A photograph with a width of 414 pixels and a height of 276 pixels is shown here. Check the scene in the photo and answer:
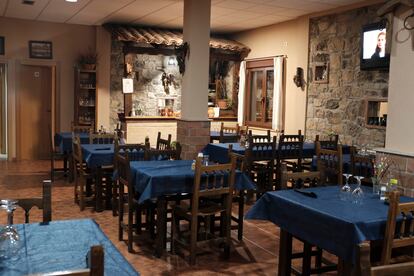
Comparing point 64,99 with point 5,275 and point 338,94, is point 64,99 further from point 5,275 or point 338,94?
point 5,275

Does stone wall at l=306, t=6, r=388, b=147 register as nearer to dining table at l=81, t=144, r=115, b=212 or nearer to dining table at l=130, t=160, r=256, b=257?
dining table at l=130, t=160, r=256, b=257

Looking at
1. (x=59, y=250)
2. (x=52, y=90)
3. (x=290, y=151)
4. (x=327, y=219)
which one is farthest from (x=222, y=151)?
(x=52, y=90)

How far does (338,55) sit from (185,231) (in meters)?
4.52

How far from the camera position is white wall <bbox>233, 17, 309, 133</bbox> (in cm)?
813

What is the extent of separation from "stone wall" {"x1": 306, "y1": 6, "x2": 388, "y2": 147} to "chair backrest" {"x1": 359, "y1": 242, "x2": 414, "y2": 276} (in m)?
5.39

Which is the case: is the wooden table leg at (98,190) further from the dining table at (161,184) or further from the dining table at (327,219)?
the dining table at (327,219)

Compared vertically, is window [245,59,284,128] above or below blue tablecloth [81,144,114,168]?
above

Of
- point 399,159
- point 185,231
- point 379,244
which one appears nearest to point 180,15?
point 185,231

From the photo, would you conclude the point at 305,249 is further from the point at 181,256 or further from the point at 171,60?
the point at 171,60

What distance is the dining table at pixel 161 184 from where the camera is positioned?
3.74m

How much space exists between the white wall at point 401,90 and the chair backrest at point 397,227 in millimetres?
919

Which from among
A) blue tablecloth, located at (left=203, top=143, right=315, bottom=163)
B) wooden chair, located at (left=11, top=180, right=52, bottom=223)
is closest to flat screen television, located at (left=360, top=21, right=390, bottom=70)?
blue tablecloth, located at (left=203, top=143, right=315, bottom=163)

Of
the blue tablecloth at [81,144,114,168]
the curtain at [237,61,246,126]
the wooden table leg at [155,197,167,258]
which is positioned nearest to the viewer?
the wooden table leg at [155,197,167,258]

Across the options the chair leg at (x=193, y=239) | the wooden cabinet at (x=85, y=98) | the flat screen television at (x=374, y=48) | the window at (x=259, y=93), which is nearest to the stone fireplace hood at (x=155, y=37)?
the window at (x=259, y=93)
